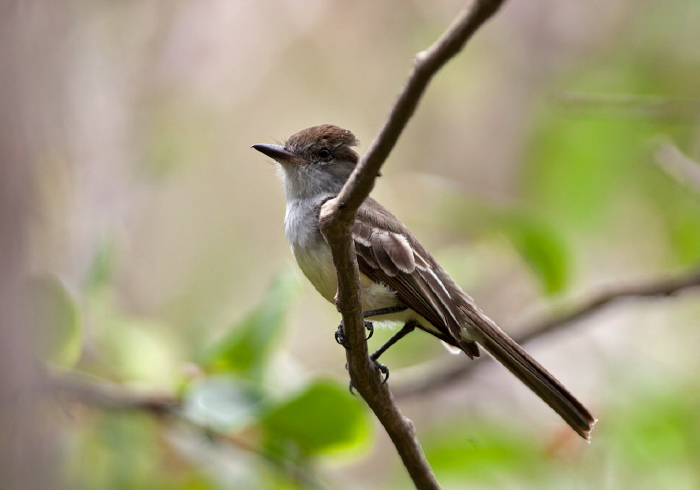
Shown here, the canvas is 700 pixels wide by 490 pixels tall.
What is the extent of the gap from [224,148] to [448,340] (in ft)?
16.8

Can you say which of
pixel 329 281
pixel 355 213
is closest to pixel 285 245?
pixel 329 281

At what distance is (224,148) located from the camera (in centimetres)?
794

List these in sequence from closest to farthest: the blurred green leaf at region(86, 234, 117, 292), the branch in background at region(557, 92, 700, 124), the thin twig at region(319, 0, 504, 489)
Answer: the thin twig at region(319, 0, 504, 489)
the blurred green leaf at region(86, 234, 117, 292)
the branch in background at region(557, 92, 700, 124)

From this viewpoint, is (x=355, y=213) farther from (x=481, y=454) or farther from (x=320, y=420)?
(x=481, y=454)

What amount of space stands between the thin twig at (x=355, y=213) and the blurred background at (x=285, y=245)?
0.85 m

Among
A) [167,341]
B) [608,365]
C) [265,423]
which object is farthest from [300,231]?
[608,365]

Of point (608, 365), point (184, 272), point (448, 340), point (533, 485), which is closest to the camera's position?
point (448, 340)

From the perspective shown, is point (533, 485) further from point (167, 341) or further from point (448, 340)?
point (167, 341)

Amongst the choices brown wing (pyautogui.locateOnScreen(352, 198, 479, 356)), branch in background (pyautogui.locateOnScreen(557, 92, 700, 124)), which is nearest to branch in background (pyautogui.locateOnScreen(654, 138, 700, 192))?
branch in background (pyautogui.locateOnScreen(557, 92, 700, 124))

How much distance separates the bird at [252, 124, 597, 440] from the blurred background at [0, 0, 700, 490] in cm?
54

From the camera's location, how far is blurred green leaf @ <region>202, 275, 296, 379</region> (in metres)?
3.93

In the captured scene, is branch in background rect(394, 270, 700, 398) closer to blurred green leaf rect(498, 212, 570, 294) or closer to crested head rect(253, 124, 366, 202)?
blurred green leaf rect(498, 212, 570, 294)

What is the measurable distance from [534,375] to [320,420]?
39.6 inches

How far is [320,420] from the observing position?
371 cm
